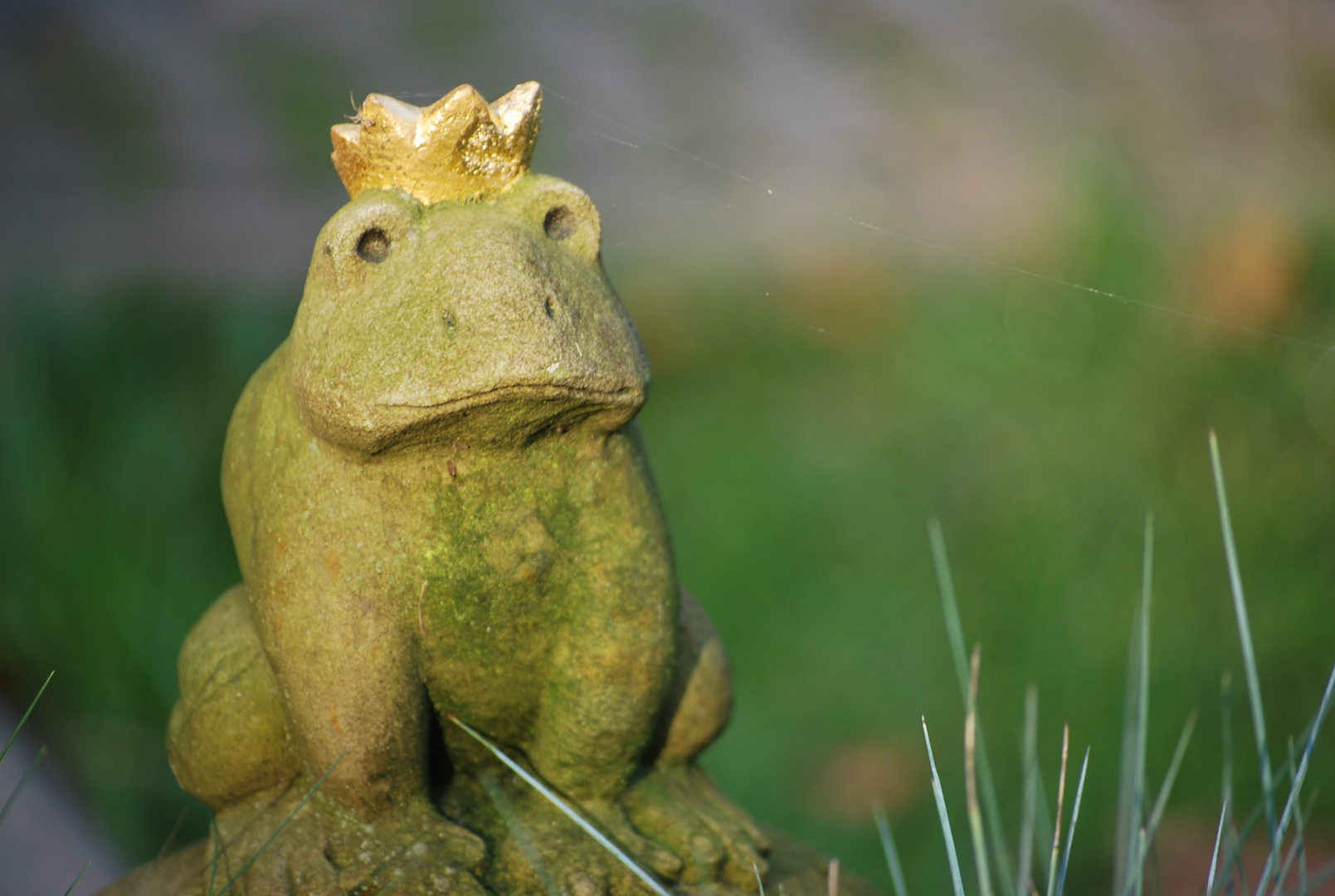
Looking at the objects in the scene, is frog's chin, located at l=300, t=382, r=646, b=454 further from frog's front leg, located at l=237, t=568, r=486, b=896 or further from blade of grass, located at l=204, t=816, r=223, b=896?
blade of grass, located at l=204, t=816, r=223, b=896

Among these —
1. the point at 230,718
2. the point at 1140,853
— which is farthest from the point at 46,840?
the point at 1140,853

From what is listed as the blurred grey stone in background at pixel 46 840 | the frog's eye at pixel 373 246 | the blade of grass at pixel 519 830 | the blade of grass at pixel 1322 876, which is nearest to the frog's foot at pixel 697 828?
the blade of grass at pixel 519 830

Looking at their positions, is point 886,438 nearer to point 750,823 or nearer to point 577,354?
point 750,823

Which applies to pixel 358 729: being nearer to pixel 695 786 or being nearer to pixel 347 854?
pixel 347 854

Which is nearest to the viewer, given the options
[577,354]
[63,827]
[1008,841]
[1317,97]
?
[577,354]

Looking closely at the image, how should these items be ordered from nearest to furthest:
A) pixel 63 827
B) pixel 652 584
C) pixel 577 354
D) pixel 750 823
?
pixel 577 354 → pixel 652 584 → pixel 750 823 → pixel 63 827

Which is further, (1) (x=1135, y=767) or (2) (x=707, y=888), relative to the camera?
(2) (x=707, y=888)

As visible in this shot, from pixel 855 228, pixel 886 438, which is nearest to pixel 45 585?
pixel 886 438

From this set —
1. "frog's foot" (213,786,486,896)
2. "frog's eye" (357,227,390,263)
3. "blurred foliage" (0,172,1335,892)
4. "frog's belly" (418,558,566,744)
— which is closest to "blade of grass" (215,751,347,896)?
"frog's foot" (213,786,486,896)
